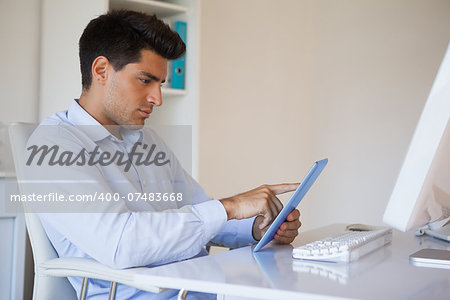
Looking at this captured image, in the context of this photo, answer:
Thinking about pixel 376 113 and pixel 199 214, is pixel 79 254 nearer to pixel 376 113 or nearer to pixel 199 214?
pixel 199 214

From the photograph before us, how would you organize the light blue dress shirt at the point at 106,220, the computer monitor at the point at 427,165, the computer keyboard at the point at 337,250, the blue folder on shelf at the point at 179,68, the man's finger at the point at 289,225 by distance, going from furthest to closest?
the blue folder on shelf at the point at 179,68, the man's finger at the point at 289,225, the light blue dress shirt at the point at 106,220, the computer keyboard at the point at 337,250, the computer monitor at the point at 427,165

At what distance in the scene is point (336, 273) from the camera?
0.99 metres

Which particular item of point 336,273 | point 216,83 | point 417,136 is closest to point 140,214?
point 336,273

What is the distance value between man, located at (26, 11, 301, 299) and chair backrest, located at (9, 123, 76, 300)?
23 mm

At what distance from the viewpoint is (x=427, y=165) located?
816 millimetres

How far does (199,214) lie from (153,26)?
693 millimetres

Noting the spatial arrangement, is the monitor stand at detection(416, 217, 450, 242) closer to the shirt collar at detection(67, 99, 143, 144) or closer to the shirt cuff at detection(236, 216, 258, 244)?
the shirt cuff at detection(236, 216, 258, 244)

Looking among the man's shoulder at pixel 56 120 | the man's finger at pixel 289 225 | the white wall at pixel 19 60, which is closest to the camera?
the man's finger at pixel 289 225

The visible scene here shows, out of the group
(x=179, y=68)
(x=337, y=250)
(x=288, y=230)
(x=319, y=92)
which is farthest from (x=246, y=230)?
(x=319, y=92)

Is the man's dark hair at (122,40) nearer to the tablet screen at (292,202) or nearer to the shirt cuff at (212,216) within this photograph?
the shirt cuff at (212,216)

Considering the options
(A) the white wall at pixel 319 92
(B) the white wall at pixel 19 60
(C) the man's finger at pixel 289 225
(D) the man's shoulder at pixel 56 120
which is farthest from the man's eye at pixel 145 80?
(A) the white wall at pixel 319 92

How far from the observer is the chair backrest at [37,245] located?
4.59ft

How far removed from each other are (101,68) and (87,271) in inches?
27.2

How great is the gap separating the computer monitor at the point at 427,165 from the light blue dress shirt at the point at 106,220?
20.5 inches
